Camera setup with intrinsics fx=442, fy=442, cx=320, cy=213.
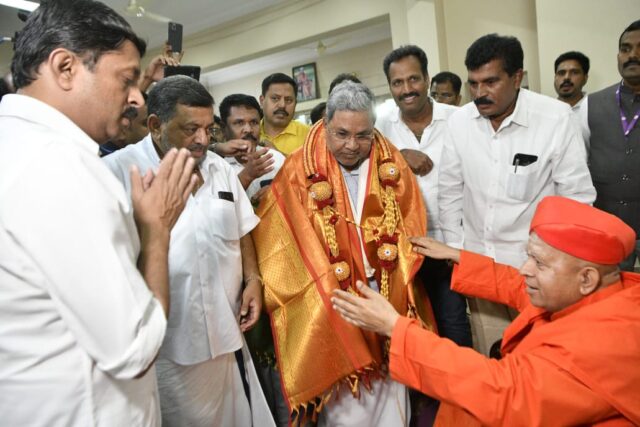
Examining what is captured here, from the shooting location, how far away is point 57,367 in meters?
1.06

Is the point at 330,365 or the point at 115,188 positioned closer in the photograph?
the point at 115,188

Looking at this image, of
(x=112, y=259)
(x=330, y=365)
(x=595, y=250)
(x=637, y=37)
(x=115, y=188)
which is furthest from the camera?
(x=637, y=37)

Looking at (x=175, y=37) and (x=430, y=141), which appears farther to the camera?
(x=430, y=141)

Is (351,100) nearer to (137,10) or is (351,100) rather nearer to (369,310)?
(369,310)

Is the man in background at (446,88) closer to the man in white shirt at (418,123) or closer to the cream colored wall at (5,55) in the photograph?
the man in white shirt at (418,123)

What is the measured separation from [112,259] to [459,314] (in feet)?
6.80

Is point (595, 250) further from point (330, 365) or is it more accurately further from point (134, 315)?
point (134, 315)

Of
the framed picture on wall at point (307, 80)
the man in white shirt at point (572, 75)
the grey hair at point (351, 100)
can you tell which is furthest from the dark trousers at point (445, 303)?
the framed picture on wall at point (307, 80)

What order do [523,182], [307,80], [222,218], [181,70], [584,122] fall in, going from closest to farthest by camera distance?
1. [222,218]
2. [181,70]
3. [523,182]
4. [584,122]
5. [307,80]

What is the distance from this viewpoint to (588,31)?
5.21 metres

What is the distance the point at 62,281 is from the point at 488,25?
6463 mm

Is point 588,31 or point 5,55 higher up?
point 5,55

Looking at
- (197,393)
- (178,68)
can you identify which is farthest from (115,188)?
Answer: (178,68)

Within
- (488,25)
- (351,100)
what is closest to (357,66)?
(488,25)
